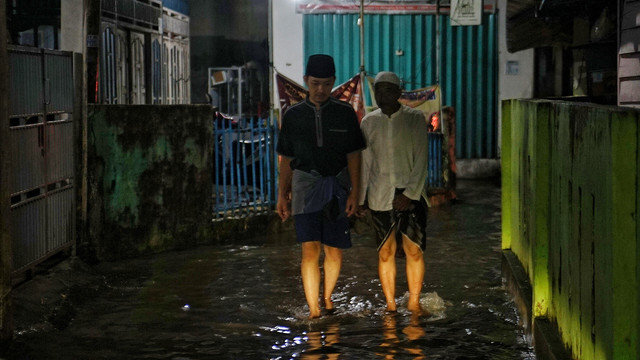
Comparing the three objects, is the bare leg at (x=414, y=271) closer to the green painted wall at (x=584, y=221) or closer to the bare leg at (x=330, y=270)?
the bare leg at (x=330, y=270)

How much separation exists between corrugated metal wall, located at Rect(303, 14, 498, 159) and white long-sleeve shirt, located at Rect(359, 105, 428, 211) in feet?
42.5

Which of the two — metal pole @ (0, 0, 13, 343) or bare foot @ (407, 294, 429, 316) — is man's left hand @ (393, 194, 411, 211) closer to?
bare foot @ (407, 294, 429, 316)

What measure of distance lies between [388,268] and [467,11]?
42.5 ft

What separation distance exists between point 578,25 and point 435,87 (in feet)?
13.6

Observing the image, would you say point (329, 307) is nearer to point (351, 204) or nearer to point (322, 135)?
point (351, 204)

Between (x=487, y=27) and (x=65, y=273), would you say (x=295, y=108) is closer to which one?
(x=65, y=273)

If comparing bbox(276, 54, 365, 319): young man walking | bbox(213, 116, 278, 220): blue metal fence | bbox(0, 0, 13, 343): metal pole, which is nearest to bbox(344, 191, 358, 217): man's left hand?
bbox(276, 54, 365, 319): young man walking

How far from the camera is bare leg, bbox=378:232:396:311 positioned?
7.80 meters

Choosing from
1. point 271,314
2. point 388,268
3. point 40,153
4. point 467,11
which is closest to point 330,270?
point 388,268

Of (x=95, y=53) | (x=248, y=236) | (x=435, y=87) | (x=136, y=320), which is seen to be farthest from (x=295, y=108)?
(x=435, y=87)

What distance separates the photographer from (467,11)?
19750 millimetres

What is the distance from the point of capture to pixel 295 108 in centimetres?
754

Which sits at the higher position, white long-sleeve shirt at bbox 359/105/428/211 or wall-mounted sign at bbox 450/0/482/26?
wall-mounted sign at bbox 450/0/482/26

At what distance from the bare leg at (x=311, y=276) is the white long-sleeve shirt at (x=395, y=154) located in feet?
2.02
